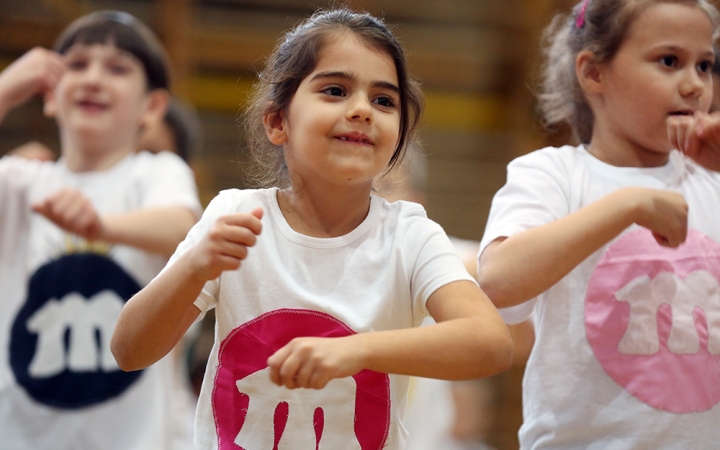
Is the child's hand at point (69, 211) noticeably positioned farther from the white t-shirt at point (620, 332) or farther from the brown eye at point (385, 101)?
the white t-shirt at point (620, 332)

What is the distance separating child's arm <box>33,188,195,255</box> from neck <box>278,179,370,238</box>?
412mm

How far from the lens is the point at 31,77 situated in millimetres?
1838

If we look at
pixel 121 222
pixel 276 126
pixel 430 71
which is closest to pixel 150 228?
pixel 121 222

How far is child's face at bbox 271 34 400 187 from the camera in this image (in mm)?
1063

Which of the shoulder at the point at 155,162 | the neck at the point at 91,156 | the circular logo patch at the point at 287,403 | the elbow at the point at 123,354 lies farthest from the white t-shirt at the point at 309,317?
the neck at the point at 91,156

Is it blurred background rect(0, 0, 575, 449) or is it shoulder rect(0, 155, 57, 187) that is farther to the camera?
blurred background rect(0, 0, 575, 449)

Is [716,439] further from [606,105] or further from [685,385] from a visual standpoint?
[606,105]

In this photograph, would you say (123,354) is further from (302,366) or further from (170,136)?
(170,136)

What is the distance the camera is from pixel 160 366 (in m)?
1.76

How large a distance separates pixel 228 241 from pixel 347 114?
10.1 inches

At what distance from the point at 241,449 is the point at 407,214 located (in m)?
0.38

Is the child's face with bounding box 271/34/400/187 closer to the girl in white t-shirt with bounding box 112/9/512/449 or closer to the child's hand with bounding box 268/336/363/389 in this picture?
the girl in white t-shirt with bounding box 112/9/512/449

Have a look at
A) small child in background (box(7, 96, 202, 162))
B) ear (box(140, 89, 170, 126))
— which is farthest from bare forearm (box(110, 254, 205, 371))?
small child in background (box(7, 96, 202, 162))

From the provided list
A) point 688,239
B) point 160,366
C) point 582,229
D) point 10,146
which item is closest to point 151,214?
point 160,366
